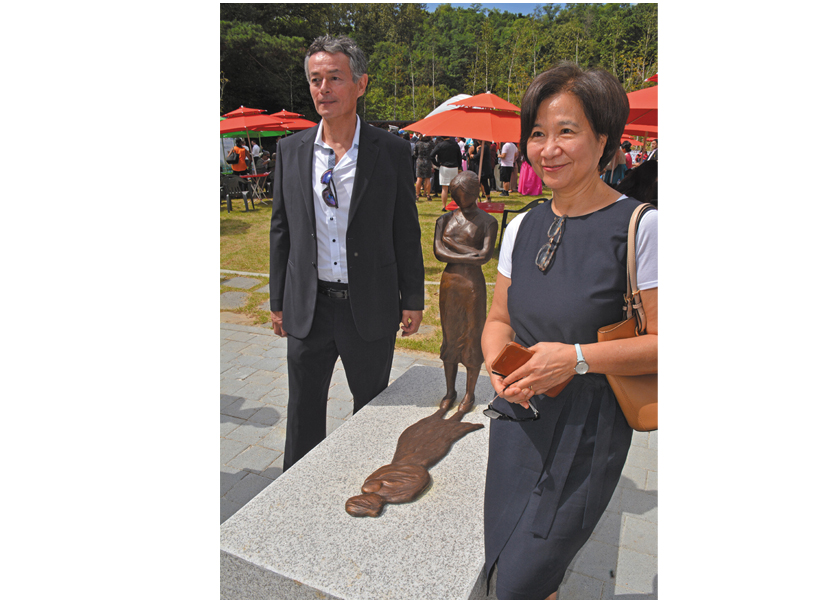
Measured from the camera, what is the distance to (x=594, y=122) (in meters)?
1.35

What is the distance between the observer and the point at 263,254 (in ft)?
30.4

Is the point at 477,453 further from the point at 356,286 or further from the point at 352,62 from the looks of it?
the point at 352,62

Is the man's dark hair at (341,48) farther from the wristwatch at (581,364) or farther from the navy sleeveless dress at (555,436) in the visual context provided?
the wristwatch at (581,364)

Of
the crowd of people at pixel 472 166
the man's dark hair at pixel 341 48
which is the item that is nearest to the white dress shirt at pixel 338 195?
the man's dark hair at pixel 341 48

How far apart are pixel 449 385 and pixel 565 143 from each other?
1.97 meters

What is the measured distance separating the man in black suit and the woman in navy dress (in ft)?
3.37

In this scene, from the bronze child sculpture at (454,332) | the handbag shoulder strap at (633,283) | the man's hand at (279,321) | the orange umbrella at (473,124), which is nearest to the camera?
the handbag shoulder strap at (633,283)

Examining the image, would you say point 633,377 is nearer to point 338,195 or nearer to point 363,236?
point 363,236

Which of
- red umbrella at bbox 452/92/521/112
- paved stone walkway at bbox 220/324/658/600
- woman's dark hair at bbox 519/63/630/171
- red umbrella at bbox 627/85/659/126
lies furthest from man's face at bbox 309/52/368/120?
red umbrella at bbox 452/92/521/112

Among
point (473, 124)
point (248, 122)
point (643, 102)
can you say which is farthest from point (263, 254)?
point (643, 102)

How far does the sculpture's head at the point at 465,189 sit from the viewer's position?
2617mm

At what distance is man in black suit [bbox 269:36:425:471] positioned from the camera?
2.38 metres

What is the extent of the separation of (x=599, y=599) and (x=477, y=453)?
849mm

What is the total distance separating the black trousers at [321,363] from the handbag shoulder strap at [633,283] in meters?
1.53
